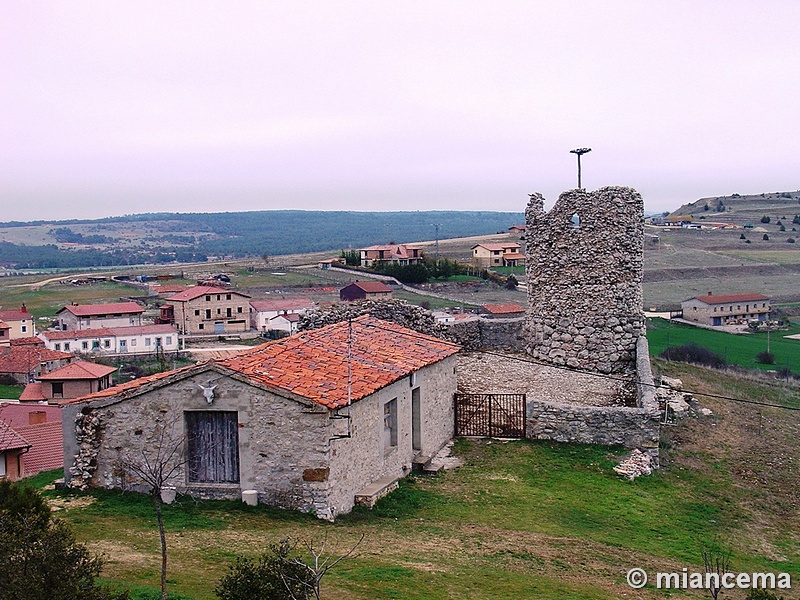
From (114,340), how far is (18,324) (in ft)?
35.9

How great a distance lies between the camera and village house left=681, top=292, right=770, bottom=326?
70.1 m

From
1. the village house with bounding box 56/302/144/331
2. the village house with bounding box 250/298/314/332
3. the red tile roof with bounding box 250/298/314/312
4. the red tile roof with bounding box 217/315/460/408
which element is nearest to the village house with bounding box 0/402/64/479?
the red tile roof with bounding box 217/315/460/408

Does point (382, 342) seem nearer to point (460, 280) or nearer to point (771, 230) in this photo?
point (460, 280)

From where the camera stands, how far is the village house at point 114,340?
76.4 meters

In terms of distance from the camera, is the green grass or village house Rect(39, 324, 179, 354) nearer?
the green grass

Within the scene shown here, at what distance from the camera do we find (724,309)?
2778 inches

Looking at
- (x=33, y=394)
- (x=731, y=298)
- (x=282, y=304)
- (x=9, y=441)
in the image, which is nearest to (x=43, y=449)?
(x=9, y=441)

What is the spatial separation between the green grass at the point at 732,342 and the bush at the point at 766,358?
0.29m

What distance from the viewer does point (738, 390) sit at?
25.1 meters

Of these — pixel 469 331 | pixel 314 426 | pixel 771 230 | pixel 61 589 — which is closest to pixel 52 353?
pixel 469 331

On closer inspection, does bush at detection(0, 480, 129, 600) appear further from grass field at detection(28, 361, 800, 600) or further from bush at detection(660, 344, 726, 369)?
bush at detection(660, 344, 726, 369)

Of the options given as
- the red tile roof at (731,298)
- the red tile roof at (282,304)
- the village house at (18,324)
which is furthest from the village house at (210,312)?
the red tile roof at (731,298)

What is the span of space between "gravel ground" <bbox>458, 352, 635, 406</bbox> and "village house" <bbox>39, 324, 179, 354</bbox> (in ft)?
188

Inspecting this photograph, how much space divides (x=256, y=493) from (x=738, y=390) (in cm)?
1690
